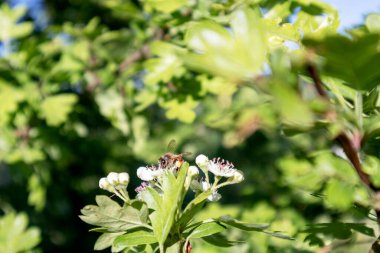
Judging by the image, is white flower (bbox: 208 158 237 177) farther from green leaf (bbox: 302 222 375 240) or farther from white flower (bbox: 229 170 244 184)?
green leaf (bbox: 302 222 375 240)

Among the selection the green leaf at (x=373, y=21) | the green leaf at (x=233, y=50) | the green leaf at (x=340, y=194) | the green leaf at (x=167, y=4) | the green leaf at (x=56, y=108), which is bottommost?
the green leaf at (x=56, y=108)

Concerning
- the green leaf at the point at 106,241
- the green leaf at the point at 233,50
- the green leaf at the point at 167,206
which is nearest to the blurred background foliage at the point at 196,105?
the green leaf at the point at 233,50

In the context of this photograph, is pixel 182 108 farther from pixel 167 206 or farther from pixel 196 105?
pixel 167 206

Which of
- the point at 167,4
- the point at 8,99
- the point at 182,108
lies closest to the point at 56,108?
the point at 8,99

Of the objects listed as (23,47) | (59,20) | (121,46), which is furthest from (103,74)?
(59,20)

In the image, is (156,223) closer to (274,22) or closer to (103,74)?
(274,22)

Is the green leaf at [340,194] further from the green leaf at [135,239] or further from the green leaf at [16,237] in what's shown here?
the green leaf at [16,237]
